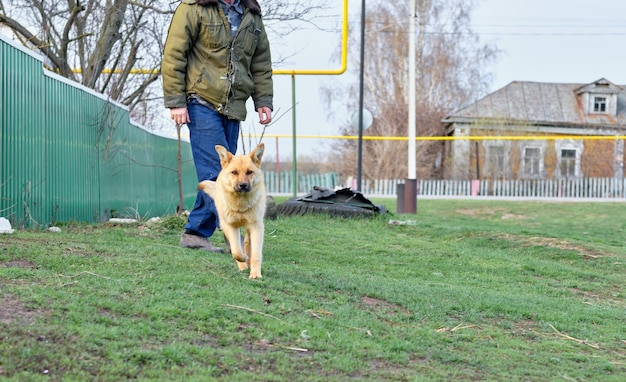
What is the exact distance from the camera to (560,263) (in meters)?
9.25

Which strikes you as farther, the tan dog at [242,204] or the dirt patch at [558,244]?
the dirt patch at [558,244]

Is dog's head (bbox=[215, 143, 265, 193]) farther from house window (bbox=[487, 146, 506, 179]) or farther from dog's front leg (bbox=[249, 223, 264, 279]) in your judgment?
house window (bbox=[487, 146, 506, 179])

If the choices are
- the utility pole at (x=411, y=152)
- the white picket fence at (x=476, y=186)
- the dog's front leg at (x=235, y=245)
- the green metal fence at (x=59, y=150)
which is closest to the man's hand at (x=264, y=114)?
the dog's front leg at (x=235, y=245)

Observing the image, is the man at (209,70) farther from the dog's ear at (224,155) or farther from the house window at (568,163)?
the house window at (568,163)

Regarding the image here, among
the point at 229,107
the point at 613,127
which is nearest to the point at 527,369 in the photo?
the point at 229,107

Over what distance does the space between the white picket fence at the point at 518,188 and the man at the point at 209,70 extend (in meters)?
22.0

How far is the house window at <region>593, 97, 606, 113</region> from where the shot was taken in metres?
40.0

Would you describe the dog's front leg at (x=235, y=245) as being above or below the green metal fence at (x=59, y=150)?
below

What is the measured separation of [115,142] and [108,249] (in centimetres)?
485

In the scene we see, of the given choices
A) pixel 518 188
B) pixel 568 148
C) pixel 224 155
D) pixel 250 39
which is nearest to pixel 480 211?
pixel 518 188

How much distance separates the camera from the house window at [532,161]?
98.7 ft

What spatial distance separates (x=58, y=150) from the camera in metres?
8.44

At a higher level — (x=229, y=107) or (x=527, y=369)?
(x=229, y=107)

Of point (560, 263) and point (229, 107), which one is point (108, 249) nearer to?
point (229, 107)
